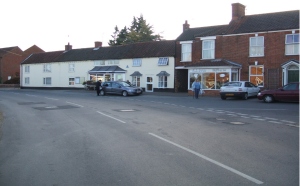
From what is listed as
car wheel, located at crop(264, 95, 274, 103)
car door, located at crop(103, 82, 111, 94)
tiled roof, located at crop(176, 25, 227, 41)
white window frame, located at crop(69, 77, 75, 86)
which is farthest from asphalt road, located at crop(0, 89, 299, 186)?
white window frame, located at crop(69, 77, 75, 86)

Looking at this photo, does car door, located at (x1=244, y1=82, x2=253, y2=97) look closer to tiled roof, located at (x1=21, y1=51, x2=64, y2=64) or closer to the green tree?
tiled roof, located at (x1=21, y1=51, x2=64, y2=64)

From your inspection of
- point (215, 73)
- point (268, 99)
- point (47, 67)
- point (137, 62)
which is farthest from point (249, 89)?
point (47, 67)

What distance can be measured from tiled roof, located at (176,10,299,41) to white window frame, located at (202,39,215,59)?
2.28 feet

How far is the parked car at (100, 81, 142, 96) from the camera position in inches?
1298

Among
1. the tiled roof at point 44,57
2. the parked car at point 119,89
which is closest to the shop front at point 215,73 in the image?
the parked car at point 119,89

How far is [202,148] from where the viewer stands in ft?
28.0

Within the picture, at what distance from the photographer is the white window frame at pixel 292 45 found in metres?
29.0

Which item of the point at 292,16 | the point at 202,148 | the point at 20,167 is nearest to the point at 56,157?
the point at 20,167

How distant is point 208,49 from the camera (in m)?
34.8

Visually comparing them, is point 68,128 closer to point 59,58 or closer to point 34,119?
point 34,119

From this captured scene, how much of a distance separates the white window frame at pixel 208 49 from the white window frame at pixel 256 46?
403 cm

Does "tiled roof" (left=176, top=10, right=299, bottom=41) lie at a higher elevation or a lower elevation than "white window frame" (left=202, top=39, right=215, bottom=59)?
higher

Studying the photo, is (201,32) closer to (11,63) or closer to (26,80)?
(26,80)

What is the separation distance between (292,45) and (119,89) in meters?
16.2
